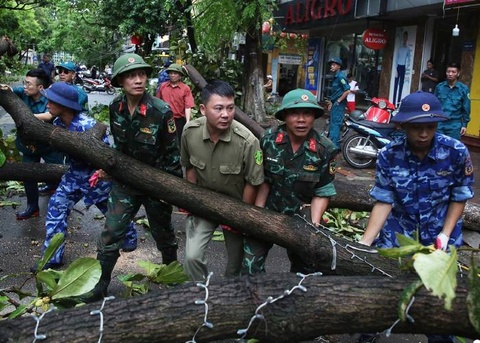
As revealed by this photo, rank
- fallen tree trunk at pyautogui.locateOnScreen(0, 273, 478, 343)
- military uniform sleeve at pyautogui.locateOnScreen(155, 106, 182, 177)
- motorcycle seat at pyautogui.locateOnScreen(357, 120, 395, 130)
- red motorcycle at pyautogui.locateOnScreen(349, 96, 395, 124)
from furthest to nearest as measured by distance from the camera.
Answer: red motorcycle at pyautogui.locateOnScreen(349, 96, 395, 124), motorcycle seat at pyautogui.locateOnScreen(357, 120, 395, 130), military uniform sleeve at pyautogui.locateOnScreen(155, 106, 182, 177), fallen tree trunk at pyautogui.locateOnScreen(0, 273, 478, 343)

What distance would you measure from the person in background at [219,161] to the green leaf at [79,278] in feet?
3.80

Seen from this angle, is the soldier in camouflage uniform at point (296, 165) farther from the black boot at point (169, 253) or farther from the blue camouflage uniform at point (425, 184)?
the black boot at point (169, 253)

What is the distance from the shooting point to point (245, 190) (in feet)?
11.7

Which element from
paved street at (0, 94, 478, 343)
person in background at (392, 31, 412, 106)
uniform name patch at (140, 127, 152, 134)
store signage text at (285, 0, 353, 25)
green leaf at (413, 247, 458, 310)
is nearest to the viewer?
green leaf at (413, 247, 458, 310)

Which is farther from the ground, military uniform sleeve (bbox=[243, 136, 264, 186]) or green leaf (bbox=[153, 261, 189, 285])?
military uniform sleeve (bbox=[243, 136, 264, 186])

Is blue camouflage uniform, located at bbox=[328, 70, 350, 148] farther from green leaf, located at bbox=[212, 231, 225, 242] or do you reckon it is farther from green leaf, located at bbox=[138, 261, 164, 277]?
green leaf, located at bbox=[138, 261, 164, 277]

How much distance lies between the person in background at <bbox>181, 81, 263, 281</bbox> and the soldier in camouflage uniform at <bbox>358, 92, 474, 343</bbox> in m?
0.83

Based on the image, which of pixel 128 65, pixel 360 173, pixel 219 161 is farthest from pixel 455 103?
pixel 128 65

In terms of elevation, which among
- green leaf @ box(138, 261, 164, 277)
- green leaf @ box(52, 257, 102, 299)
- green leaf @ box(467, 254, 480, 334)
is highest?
green leaf @ box(467, 254, 480, 334)

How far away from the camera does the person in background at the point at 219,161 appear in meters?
3.38

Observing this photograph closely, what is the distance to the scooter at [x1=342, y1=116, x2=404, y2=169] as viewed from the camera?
8.81m

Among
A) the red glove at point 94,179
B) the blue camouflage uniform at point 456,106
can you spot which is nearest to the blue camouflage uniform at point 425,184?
the red glove at point 94,179

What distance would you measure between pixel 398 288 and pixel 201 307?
0.83 metres

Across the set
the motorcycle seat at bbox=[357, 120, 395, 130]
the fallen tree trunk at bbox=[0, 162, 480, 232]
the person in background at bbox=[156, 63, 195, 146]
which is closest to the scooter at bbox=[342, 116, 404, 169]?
the motorcycle seat at bbox=[357, 120, 395, 130]
